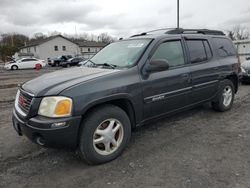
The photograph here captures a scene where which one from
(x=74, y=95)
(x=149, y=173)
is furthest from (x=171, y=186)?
(x=74, y=95)

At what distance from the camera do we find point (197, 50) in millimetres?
4523

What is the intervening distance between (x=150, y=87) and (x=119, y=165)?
125cm

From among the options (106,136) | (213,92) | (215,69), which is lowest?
(106,136)

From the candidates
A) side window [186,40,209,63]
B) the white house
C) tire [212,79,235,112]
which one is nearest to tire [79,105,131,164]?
side window [186,40,209,63]

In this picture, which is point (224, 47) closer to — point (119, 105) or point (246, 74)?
point (119, 105)

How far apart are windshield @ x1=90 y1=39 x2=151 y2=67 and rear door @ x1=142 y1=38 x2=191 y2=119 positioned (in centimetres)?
24

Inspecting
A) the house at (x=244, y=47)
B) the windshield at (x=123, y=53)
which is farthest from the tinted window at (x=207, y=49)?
the house at (x=244, y=47)

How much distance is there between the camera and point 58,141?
9.27 feet

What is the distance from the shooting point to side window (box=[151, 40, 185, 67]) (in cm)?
383

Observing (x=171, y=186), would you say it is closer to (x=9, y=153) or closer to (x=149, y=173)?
(x=149, y=173)

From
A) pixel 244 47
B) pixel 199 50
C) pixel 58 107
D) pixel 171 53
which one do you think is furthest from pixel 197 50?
pixel 244 47

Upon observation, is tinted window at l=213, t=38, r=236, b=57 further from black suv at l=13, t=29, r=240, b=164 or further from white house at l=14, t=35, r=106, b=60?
white house at l=14, t=35, r=106, b=60

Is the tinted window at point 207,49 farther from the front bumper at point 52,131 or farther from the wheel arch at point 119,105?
the front bumper at point 52,131

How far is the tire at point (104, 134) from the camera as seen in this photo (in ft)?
9.77
